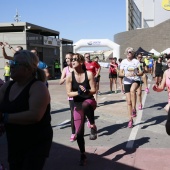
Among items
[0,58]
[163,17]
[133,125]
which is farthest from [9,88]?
[163,17]

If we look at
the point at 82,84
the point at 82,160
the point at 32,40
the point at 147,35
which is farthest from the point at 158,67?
the point at 147,35

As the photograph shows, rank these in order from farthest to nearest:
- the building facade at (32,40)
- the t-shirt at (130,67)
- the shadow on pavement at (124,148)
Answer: the building facade at (32,40) → the t-shirt at (130,67) → the shadow on pavement at (124,148)

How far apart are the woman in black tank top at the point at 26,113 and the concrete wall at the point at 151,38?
54.0m

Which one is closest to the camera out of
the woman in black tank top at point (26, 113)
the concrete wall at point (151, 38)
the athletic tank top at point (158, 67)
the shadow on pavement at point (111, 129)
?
the woman in black tank top at point (26, 113)

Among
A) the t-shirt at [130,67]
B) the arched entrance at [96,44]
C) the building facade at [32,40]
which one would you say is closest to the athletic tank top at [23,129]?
the t-shirt at [130,67]

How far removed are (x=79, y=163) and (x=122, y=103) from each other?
21.0 ft

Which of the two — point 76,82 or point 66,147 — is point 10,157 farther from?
point 66,147

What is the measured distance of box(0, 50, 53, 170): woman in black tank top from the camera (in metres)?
2.72

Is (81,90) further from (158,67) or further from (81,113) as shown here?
(158,67)

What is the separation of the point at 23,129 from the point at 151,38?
55097 millimetres

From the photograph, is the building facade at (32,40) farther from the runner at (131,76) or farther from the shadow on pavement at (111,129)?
the shadow on pavement at (111,129)

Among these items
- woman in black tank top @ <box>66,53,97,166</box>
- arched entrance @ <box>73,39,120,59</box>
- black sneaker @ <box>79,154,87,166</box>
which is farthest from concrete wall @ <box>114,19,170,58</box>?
black sneaker @ <box>79,154,87,166</box>

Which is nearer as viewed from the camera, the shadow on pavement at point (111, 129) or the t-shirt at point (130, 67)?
the shadow on pavement at point (111, 129)

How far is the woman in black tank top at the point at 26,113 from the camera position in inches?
107
